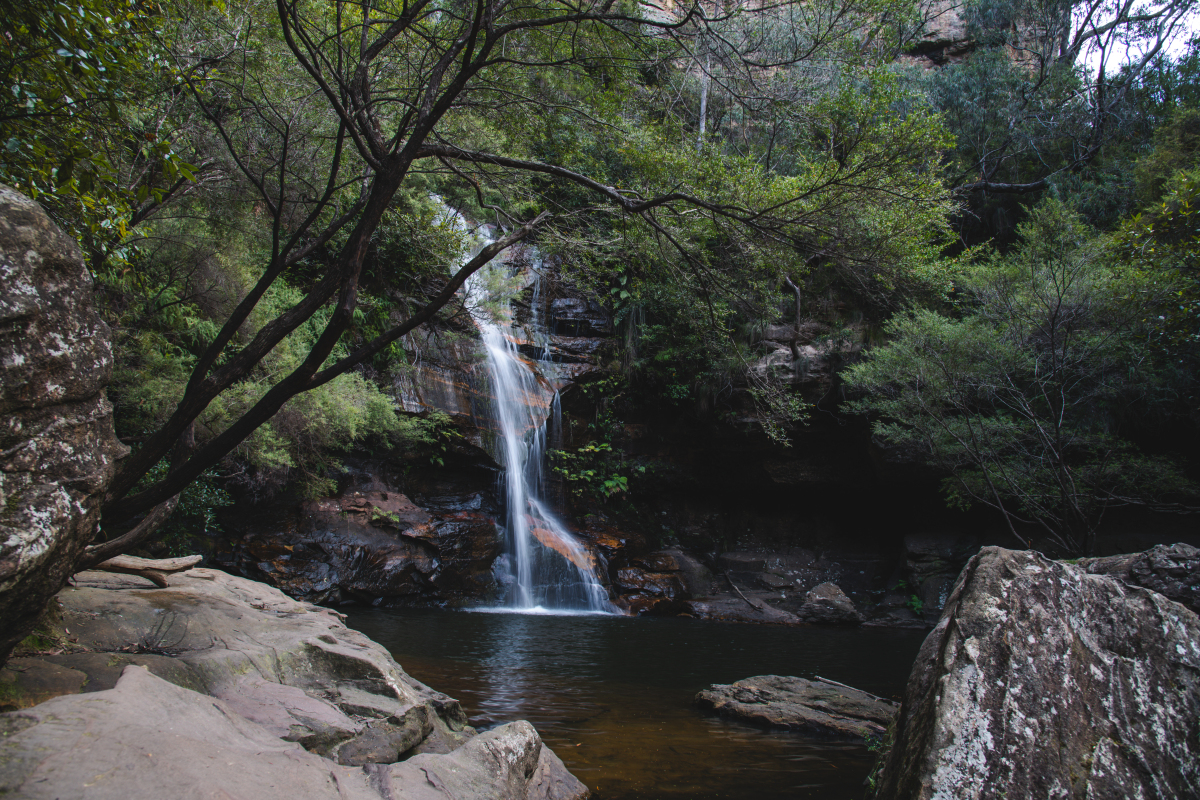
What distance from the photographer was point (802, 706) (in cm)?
631

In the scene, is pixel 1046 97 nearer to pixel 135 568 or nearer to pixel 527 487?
pixel 527 487

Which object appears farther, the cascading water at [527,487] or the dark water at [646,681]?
the cascading water at [527,487]

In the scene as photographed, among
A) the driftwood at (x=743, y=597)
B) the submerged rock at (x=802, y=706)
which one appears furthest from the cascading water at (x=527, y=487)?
the submerged rock at (x=802, y=706)

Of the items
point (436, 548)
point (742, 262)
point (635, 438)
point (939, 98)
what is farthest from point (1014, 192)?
point (436, 548)

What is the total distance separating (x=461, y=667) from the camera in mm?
7555

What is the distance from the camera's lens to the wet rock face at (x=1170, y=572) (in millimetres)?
3854

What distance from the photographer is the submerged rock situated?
586 centimetres

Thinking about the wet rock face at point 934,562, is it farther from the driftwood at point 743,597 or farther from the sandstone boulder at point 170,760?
the sandstone boulder at point 170,760

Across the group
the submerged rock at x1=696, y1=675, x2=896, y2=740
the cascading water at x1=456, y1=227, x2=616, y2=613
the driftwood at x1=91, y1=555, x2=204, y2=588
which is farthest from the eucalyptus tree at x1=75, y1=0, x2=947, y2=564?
the cascading water at x1=456, y1=227, x2=616, y2=613

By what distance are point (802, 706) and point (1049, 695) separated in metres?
4.14

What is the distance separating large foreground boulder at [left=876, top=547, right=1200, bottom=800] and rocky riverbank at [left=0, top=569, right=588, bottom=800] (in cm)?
231

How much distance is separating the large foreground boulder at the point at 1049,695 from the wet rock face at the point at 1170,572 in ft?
3.47

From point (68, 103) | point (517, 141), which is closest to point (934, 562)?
point (517, 141)

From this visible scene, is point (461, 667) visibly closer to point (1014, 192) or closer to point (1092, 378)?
point (1092, 378)
